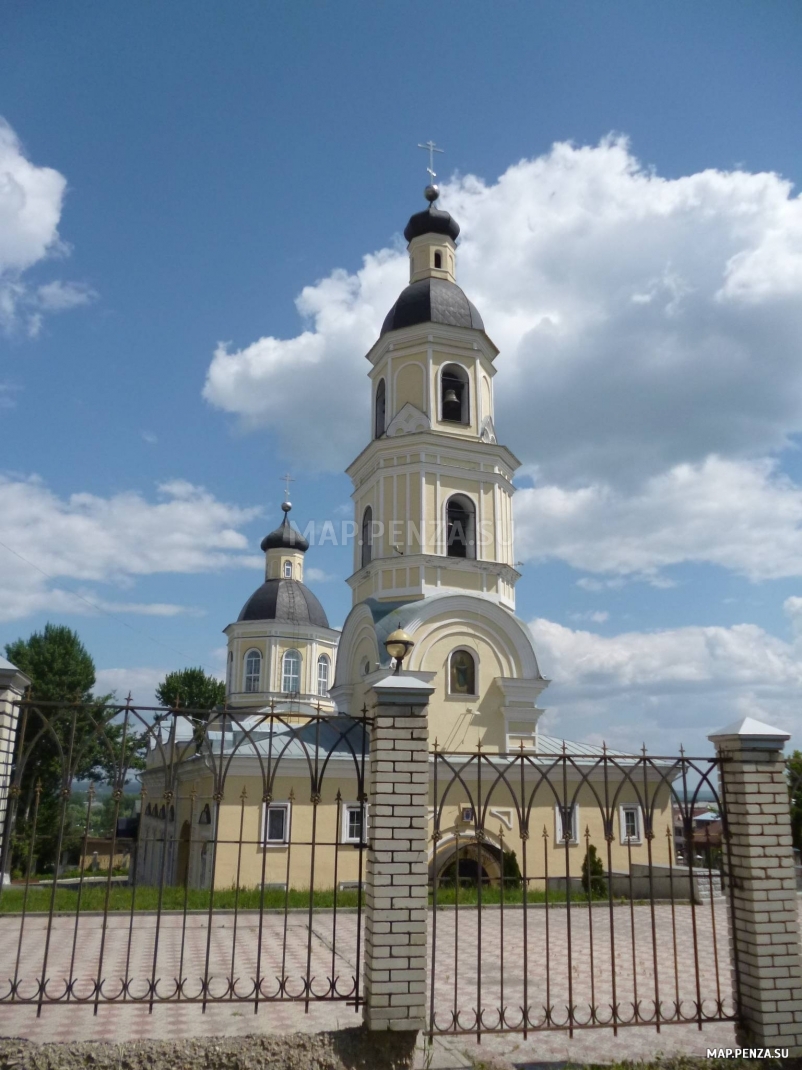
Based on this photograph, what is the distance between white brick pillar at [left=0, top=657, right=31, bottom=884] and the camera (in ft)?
18.6

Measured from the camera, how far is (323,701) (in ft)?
123

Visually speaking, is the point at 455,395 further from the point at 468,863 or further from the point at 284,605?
the point at 284,605

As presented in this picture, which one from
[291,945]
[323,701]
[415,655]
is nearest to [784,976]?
[291,945]

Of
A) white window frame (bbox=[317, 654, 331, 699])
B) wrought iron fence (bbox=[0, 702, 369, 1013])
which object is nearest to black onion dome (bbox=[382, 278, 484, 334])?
wrought iron fence (bbox=[0, 702, 369, 1013])

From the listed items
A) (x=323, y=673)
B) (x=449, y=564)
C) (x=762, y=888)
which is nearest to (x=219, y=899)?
(x=449, y=564)

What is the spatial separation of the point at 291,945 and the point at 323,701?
26.3 metres

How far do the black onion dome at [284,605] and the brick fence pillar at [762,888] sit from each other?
107 feet

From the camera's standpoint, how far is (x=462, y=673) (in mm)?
19938

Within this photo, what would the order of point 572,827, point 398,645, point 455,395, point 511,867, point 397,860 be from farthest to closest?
point 455,395
point 572,827
point 511,867
point 398,645
point 397,860

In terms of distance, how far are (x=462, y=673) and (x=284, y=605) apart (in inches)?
767

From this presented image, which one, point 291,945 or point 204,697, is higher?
point 204,697

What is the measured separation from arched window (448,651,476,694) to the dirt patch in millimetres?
14225

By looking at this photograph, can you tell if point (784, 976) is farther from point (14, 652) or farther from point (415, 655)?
point (14, 652)

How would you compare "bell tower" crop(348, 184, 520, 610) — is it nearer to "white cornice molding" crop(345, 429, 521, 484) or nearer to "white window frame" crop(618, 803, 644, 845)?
"white cornice molding" crop(345, 429, 521, 484)
